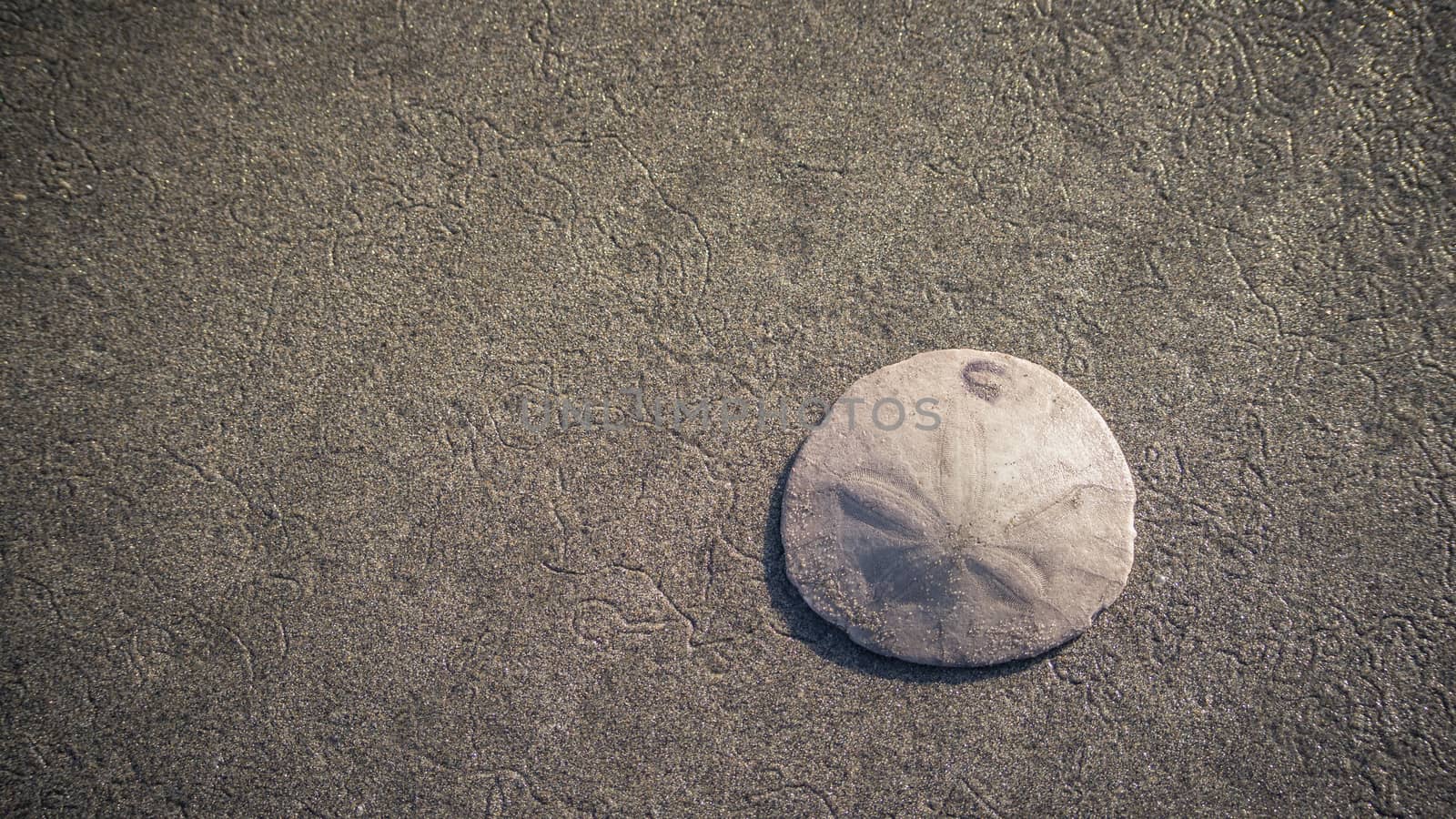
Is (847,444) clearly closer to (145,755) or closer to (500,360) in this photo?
(500,360)

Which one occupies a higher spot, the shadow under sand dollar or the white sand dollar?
the white sand dollar

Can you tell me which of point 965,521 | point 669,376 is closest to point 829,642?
point 965,521

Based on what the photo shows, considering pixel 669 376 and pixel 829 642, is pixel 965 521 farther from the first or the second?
pixel 669 376

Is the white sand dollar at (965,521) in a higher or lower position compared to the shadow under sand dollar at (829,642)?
higher

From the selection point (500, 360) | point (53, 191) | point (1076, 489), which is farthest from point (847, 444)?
point (53, 191)
